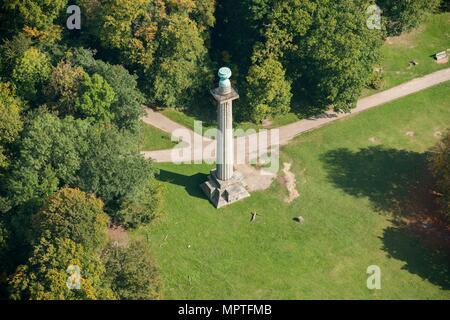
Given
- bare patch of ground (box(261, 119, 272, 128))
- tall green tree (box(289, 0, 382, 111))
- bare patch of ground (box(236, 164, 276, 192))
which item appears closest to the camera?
bare patch of ground (box(236, 164, 276, 192))

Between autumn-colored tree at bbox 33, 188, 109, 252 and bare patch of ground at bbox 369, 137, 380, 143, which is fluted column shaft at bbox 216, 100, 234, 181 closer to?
autumn-colored tree at bbox 33, 188, 109, 252

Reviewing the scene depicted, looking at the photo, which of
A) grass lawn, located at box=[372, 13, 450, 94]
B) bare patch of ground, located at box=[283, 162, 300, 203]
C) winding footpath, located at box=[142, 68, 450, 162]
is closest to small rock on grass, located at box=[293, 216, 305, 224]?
bare patch of ground, located at box=[283, 162, 300, 203]

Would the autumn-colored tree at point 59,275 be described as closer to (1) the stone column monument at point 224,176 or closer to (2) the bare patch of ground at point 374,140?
(1) the stone column monument at point 224,176

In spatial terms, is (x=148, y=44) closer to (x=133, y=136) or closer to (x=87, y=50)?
(x=87, y=50)

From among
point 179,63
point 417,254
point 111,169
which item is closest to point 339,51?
point 179,63
